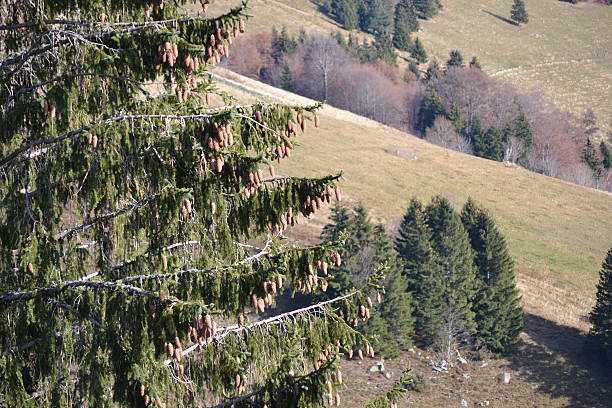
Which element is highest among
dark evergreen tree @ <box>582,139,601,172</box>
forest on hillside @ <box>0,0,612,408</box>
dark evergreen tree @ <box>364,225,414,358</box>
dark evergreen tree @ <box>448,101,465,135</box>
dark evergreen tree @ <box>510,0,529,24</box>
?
forest on hillside @ <box>0,0,612,408</box>

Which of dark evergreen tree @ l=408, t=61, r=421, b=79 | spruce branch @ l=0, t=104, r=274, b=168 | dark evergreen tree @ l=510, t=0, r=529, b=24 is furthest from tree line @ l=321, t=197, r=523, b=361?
dark evergreen tree @ l=510, t=0, r=529, b=24

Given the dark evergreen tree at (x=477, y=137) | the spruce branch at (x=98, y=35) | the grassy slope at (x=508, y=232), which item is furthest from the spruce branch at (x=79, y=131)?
the dark evergreen tree at (x=477, y=137)

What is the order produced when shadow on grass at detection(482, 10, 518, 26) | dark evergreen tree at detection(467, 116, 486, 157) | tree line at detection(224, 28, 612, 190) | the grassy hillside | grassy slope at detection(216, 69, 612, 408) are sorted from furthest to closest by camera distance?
shadow on grass at detection(482, 10, 518, 26)
the grassy hillside
tree line at detection(224, 28, 612, 190)
dark evergreen tree at detection(467, 116, 486, 157)
grassy slope at detection(216, 69, 612, 408)

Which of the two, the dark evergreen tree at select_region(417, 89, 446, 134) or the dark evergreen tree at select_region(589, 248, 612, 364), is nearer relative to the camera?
the dark evergreen tree at select_region(589, 248, 612, 364)

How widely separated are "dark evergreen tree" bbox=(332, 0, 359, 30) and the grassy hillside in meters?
2.25

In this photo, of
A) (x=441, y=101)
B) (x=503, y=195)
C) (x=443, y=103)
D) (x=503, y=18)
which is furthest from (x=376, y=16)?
(x=503, y=195)

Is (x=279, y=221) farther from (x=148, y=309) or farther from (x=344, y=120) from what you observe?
(x=344, y=120)

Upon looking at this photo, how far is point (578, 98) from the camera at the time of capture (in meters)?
115

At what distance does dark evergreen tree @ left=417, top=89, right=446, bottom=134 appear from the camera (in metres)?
94.6

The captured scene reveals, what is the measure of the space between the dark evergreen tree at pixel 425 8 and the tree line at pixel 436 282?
110 metres

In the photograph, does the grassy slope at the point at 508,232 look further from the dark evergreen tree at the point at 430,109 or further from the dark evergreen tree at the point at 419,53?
the dark evergreen tree at the point at 419,53

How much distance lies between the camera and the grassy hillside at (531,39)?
118m

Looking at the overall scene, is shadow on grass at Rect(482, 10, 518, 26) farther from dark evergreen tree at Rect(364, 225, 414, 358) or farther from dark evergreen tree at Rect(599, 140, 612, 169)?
dark evergreen tree at Rect(364, 225, 414, 358)

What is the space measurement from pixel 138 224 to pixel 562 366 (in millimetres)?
35897
